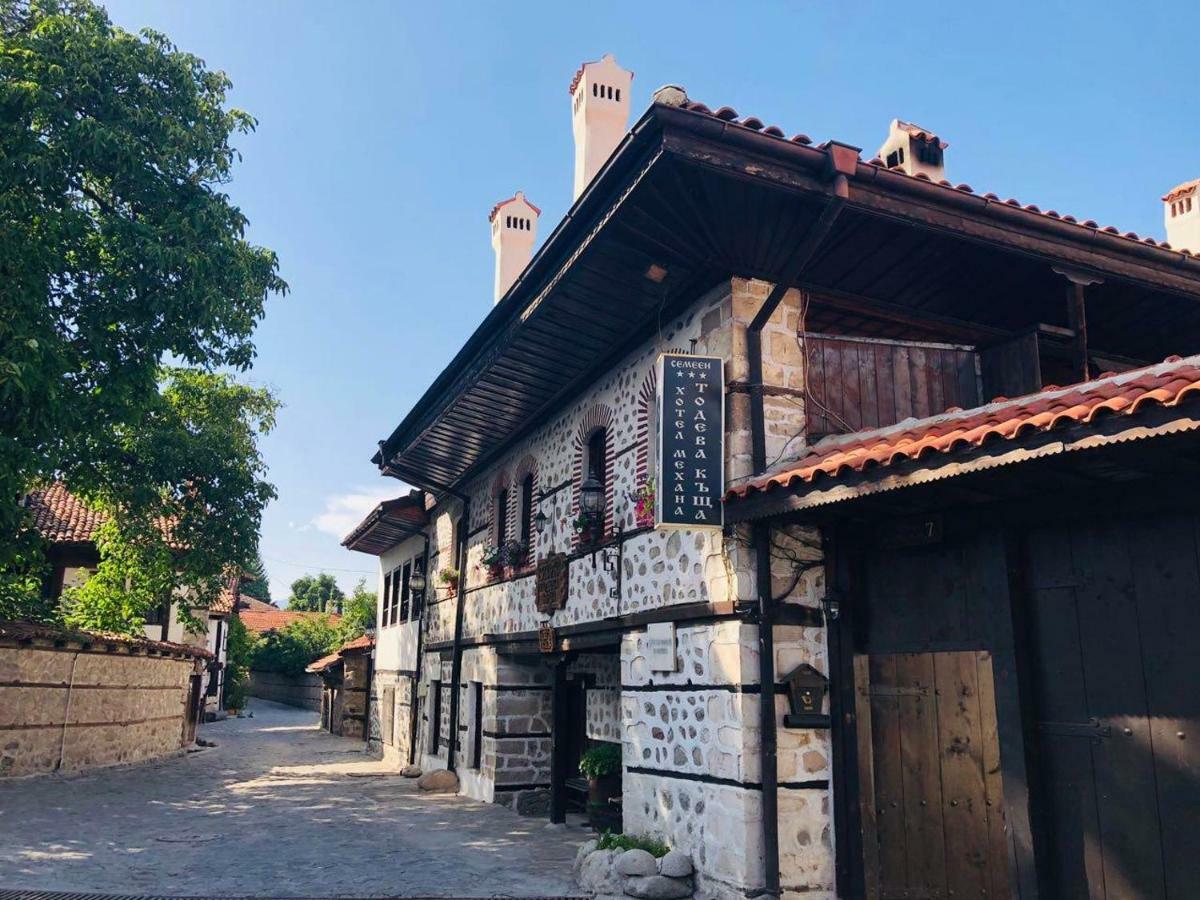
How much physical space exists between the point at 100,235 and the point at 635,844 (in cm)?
946

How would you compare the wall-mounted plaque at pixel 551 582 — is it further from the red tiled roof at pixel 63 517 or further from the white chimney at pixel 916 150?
the red tiled roof at pixel 63 517

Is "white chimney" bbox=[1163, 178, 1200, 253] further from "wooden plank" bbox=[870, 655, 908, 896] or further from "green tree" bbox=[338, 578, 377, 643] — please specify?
"green tree" bbox=[338, 578, 377, 643]

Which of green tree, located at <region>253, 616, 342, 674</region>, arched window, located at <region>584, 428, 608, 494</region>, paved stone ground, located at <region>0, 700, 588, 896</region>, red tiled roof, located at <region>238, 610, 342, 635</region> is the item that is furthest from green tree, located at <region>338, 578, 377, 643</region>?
arched window, located at <region>584, 428, 608, 494</region>

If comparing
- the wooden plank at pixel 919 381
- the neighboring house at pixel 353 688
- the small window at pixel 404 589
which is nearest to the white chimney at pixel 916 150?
the wooden plank at pixel 919 381

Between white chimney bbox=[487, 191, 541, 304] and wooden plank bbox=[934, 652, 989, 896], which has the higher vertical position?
white chimney bbox=[487, 191, 541, 304]

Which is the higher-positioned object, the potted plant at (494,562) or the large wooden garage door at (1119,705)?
the potted plant at (494,562)

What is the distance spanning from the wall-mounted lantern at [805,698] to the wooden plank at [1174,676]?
2.18 meters

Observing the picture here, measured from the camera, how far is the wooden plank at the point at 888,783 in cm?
613

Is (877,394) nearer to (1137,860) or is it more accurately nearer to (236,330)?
(1137,860)

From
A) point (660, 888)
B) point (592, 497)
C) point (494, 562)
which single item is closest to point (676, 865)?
point (660, 888)

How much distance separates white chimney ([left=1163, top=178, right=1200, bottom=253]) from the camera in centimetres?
1001

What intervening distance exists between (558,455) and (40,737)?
10542 mm

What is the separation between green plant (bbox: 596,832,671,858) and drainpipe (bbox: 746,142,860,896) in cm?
123

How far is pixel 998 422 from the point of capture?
4844 mm
